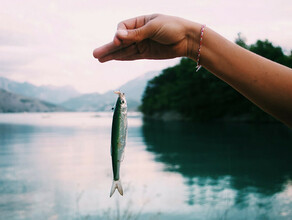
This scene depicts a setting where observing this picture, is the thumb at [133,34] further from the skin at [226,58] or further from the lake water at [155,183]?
the lake water at [155,183]

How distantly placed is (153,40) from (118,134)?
0.73 metres

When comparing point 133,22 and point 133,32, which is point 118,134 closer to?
point 133,32

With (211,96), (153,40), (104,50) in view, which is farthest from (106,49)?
(211,96)

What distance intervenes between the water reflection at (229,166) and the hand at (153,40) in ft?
36.4

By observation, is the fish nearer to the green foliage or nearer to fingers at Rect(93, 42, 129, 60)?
fingers at Rect(93, 42, 129, 60)

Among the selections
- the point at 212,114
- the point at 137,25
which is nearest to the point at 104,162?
the point at 137,25

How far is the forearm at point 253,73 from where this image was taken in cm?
170

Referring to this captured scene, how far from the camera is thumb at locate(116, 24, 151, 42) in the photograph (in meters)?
1.62

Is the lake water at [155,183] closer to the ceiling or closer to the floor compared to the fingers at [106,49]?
closer to the floor

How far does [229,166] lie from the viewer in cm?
1950

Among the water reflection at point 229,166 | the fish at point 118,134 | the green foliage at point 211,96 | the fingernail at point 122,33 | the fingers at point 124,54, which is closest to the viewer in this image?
the fish at point 118,134

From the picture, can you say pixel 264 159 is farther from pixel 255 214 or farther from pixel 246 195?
pixel 255 214

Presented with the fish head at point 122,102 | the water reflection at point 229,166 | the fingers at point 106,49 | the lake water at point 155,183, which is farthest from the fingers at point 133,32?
the water reflection at point 229,166

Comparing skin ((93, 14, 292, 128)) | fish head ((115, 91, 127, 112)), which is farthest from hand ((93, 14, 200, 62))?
fish head ((115, 91, 127, 112))
